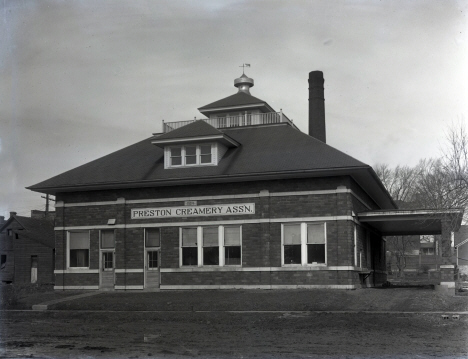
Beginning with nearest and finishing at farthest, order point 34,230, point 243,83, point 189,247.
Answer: point 189,247 < point 243,83 < point 34,230

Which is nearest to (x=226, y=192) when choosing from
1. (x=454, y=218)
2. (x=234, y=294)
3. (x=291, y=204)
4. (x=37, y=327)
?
(x=291, y=204)

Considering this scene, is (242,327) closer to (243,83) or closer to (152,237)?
(152,237)

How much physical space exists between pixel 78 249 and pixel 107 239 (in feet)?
5.69

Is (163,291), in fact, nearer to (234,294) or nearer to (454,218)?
(234,294)

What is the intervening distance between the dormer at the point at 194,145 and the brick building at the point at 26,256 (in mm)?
28055

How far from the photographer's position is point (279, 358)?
11.3m

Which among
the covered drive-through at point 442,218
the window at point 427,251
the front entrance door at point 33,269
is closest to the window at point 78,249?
the covered drive-through at point 442,218

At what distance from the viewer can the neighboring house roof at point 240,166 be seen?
2678 centimetres

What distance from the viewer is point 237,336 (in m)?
14.5

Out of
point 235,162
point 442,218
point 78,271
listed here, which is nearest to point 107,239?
point 78,271

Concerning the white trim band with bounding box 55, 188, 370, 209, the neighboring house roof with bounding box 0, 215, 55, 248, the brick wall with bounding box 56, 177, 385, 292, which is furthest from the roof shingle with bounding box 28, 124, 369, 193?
the neighboring house roof with bounding box 0, 215, 55, 248

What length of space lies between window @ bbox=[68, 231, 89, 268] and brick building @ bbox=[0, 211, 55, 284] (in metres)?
24.2

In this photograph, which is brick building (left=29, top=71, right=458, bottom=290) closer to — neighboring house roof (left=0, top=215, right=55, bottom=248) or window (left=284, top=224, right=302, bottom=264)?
window (left=284, top=224, right=302, bottom=264)

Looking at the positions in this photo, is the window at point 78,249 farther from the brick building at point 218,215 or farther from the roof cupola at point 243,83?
the roof cupola at point 243,83
